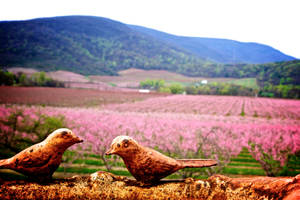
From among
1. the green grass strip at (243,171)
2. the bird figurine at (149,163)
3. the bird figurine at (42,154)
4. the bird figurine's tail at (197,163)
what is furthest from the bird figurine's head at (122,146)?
the green grass strip at (243,171)

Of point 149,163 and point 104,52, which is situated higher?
point 104,52

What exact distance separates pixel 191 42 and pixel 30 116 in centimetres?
11810

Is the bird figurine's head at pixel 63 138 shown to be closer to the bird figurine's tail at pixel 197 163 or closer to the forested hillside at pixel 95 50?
the bird figurine's tail at pixel 197 163

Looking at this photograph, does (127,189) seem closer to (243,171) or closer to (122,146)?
(122,146)

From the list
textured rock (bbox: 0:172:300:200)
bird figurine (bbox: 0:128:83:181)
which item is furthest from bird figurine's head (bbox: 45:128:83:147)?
textured rock (bbox: 0:172:300:200)

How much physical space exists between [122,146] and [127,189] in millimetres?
565

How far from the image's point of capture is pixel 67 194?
2.13 m

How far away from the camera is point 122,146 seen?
195 cm

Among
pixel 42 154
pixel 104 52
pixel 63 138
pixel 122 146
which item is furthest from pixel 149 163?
pixel 104 52

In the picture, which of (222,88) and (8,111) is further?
(222,88)

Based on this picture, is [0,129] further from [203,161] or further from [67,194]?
[203,161]

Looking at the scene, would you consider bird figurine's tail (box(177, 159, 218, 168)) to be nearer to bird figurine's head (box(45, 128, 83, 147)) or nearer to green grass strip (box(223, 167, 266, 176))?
bird figurine's head (box(45, 128, 83, 147))

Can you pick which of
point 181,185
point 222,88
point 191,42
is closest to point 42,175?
point 181,185

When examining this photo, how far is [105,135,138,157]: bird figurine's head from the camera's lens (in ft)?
6.30
